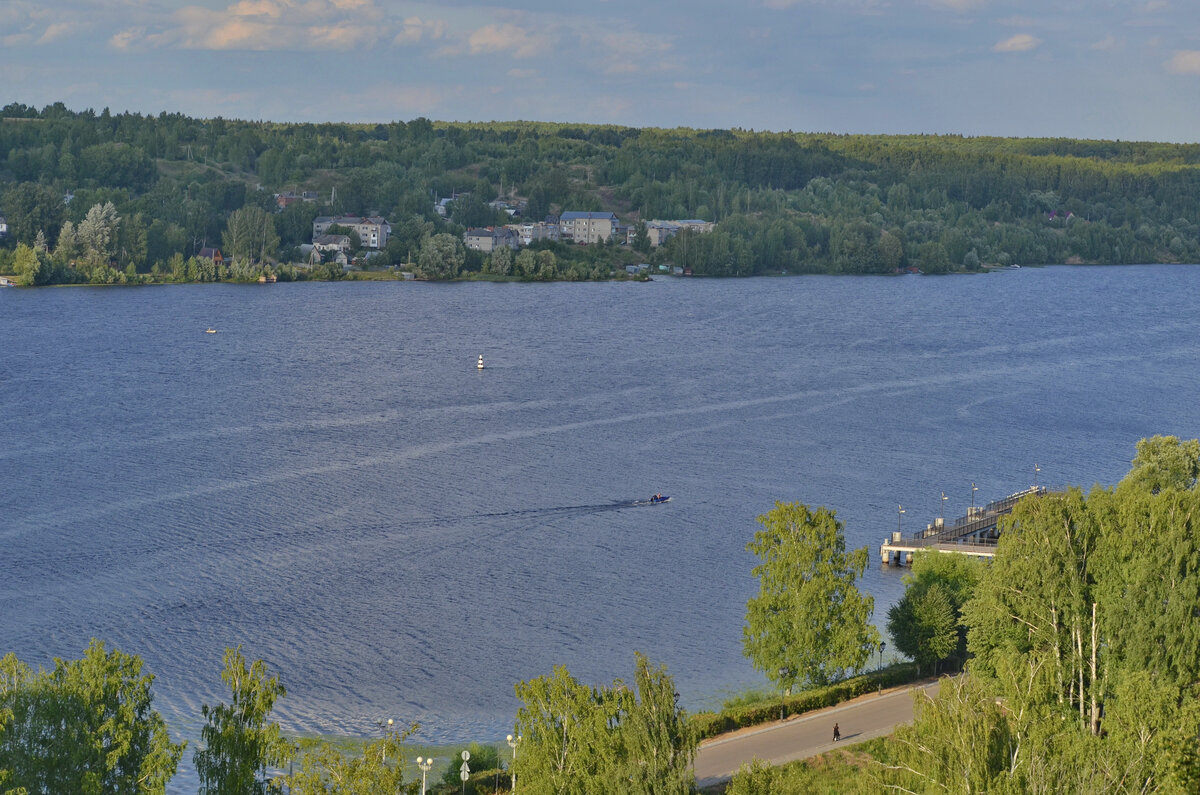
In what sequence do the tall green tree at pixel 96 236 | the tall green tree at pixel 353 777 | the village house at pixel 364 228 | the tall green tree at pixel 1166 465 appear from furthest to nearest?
1. the village house at pixel 364 228
2. the tall green tree at pixel 96 236
3. the tall green tree at pixel 1166 465
4. the tall green tree at pixel 353 777

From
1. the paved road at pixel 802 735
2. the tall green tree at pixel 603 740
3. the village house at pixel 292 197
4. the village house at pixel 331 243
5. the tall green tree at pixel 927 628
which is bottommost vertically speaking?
the paved road at pixel 802 735

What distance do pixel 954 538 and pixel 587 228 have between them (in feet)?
313

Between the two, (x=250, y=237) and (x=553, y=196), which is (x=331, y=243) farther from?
(x=553, y=196)

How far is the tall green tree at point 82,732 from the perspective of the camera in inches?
749

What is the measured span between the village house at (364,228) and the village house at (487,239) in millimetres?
7467

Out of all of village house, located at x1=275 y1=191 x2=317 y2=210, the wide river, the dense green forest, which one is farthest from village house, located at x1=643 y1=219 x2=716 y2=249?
the wide river

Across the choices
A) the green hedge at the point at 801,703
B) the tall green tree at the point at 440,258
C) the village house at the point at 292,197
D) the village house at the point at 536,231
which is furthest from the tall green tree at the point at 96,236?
the green hedge at the point at 801,703

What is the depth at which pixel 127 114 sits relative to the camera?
14938cm

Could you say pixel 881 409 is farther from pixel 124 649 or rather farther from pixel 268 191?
pixel 268 191

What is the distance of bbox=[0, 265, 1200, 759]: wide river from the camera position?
3156 cm

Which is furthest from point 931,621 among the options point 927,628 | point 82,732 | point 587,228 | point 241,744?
point 587,228

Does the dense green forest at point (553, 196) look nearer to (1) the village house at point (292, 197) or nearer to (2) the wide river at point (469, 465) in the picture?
(1) the village house at point (292, 197)

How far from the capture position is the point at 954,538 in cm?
4028

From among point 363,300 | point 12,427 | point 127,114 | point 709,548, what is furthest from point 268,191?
point 709,548
